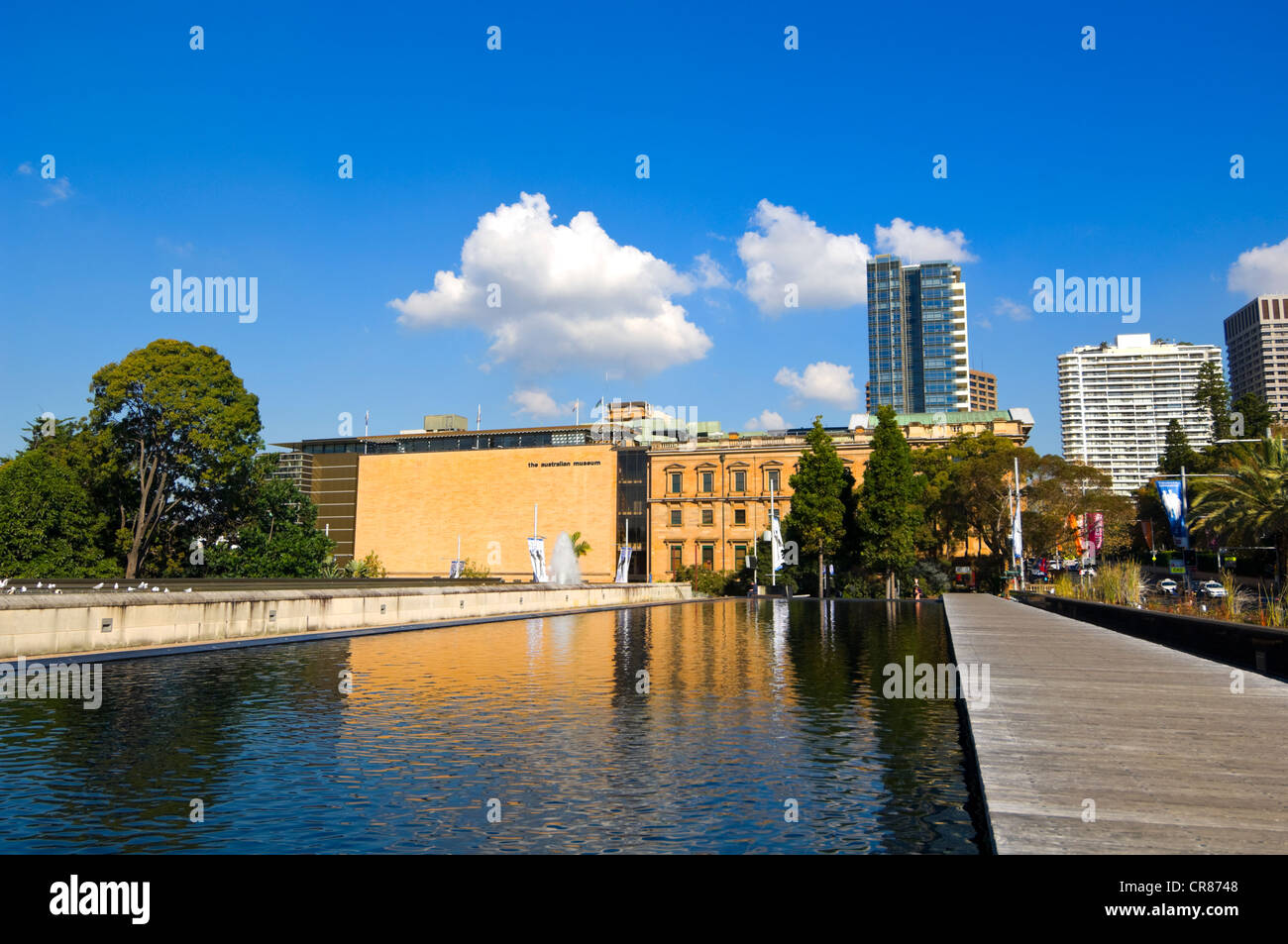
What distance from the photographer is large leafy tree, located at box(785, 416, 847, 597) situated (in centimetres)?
6488

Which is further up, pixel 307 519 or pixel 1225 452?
pixel 1225 452

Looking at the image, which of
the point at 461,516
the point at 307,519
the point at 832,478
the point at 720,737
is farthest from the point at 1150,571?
the point at 720,737

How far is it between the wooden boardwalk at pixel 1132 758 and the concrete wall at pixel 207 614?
614 inches

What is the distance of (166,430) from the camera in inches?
1841

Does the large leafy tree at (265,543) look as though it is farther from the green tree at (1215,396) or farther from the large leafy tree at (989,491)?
the green tree at (1215,396)

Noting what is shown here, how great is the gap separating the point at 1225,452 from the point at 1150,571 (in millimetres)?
19849

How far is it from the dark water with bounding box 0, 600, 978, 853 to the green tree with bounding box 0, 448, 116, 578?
98.2 feet

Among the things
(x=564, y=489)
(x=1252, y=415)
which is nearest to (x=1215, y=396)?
(x=1252, y=415)

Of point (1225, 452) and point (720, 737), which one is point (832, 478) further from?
point (720, 737)

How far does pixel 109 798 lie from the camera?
738 cm

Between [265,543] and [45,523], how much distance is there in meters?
13.1

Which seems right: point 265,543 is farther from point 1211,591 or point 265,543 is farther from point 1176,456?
point 1176,456

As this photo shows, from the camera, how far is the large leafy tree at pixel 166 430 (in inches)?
1818

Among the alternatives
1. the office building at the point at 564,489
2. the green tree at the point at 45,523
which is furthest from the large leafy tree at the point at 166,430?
the office building at the point at 564,489
